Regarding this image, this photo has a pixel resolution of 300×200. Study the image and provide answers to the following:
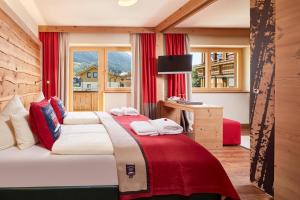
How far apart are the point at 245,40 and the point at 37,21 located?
4410 millimetres

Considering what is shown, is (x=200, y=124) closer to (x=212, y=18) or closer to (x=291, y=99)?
(x=212, y=18)

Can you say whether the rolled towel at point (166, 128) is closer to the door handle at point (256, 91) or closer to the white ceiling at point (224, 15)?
the door handle at point (256, 91)

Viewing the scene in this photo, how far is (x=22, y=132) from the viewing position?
2.62 meters

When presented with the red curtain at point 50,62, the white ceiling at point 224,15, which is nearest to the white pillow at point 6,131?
the white ceiling at point 224,15

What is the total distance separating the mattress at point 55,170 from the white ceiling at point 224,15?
340 cm

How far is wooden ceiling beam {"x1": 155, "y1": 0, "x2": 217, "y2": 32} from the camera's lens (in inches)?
176

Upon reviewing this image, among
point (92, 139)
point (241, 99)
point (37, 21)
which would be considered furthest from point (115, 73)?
point (92, 139)

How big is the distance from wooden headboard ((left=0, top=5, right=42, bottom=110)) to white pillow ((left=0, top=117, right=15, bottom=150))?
2.45 ft

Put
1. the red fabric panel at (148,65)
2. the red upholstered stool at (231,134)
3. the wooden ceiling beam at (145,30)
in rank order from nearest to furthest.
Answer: the red upholstered stool at (231,134), the wooden ceiling beam at (145,30), the red fabric panel at (148,65)

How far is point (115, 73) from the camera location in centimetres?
724

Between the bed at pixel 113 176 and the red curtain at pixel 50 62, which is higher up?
the red curtain at pixel 50 62

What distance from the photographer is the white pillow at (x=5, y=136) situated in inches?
99.0

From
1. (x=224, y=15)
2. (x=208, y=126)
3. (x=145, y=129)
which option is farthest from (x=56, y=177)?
(x=224, y=15)

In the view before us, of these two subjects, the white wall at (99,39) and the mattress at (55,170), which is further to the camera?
the white wall at (99,39)
